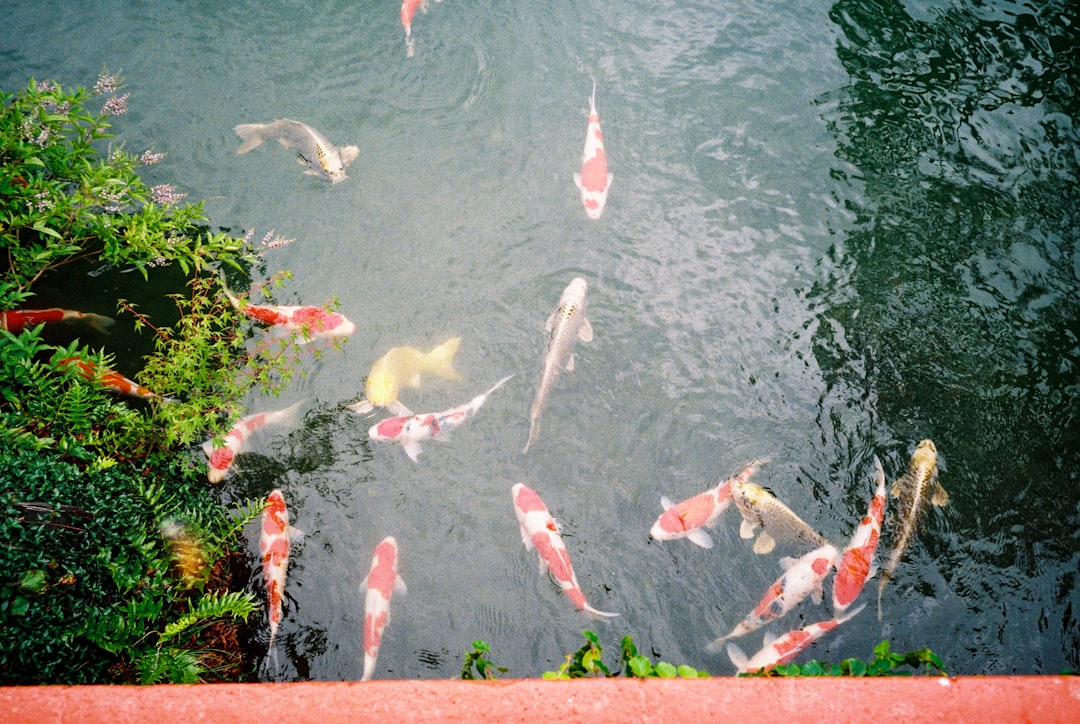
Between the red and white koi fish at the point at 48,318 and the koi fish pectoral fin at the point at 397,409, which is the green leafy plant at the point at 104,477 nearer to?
the red and white koi fish at the point at 48,318

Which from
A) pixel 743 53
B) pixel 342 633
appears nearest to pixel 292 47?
pixel 743 53

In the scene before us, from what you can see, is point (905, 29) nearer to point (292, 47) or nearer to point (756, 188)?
point (756, 188)

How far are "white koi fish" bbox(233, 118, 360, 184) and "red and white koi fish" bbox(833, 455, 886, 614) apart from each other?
16.3ft

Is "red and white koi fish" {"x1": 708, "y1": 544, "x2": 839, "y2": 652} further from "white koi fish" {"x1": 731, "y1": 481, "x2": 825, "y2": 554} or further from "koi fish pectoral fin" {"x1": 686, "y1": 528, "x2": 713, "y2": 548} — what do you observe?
"koi fish pectoral fin" {"x1": 686, "y1": 528, "x2": 713, "y2": 548}

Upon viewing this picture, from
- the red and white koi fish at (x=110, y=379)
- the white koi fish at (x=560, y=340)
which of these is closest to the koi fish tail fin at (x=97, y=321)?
the red and white koi fish at (x=110, y=379)

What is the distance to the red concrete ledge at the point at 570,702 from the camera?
6.31 ft

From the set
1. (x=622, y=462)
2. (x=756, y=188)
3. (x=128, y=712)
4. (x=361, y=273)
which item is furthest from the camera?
(x=756, y=188)

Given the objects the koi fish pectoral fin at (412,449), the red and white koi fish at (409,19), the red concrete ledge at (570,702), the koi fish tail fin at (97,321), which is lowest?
the koi fish pectoral fin at (412,449)

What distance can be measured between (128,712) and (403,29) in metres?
6.49

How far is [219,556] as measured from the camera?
412 cm

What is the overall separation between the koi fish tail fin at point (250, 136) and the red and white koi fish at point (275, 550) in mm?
3303

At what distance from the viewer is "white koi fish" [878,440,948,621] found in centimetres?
448

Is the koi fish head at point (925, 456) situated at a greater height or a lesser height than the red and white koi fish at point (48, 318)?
lesser

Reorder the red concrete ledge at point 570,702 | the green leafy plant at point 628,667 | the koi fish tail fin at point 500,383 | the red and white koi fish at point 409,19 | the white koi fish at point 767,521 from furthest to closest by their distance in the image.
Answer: the red and white koi fish at point 409,19 → the koi fish tail fin at point 500,383 → the white koi fish at point 767,521 → the green leafy plant at point 628,667 → the red concrete ledge at point 570,702
